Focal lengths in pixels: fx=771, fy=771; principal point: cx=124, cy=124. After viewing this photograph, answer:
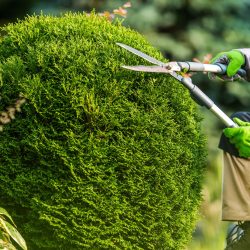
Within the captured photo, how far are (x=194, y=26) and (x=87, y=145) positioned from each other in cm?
317

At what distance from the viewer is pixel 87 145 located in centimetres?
404

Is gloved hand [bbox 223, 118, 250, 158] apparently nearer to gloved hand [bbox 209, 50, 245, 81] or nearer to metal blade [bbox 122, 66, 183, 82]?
gloved hand [bbox 209, 50, 245, 81]

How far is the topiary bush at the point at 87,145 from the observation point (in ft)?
13.3

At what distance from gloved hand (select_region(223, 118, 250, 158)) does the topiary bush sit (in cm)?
31

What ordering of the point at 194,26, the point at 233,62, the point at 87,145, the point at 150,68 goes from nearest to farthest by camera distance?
the point at 150,68, the point at 87,145, the point at 233,62, the point at 194,26

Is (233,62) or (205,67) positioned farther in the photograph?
(233,62)

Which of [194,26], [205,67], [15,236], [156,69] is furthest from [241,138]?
[194,26]

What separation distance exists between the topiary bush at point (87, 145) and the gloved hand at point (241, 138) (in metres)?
0.31

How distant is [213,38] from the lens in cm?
692

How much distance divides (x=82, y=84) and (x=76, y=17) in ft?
2.06

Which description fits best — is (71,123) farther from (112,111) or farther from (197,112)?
(197,112)

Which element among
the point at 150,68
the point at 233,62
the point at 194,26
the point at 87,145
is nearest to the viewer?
the point at 150,68

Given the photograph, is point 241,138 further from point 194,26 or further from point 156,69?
point 194,26

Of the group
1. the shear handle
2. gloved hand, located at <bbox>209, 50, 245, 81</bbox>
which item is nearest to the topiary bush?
the shear handle
